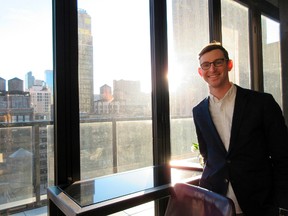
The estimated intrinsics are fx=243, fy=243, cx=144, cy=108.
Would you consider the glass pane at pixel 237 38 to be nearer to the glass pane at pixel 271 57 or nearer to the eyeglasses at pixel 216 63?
the glass pane at pixel 271 57

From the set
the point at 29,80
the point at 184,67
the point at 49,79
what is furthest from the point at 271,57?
the point at 29,80

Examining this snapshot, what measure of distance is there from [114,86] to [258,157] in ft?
3.81

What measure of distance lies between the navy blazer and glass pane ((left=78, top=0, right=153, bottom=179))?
93 centimetres

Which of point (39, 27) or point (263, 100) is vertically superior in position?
point (39, 27)

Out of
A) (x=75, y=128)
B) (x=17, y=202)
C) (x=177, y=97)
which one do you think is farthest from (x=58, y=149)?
(x=177, y=97)

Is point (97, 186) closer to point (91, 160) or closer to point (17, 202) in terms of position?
point (91, 160)

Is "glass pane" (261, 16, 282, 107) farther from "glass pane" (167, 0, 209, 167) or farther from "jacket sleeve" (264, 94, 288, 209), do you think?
"jacket sleeve" (264, 94, 288, 209)

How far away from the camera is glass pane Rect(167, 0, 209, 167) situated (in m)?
2.32

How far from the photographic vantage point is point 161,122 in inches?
84.4

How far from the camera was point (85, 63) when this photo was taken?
5.79ft

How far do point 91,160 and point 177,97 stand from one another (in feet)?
3.41

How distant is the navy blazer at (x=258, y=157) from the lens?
3.92 ft

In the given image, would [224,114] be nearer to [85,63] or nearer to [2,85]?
[85,63]

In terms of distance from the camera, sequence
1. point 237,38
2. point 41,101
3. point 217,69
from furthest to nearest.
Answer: point 237,38 → point 41,101 → point 217,69
